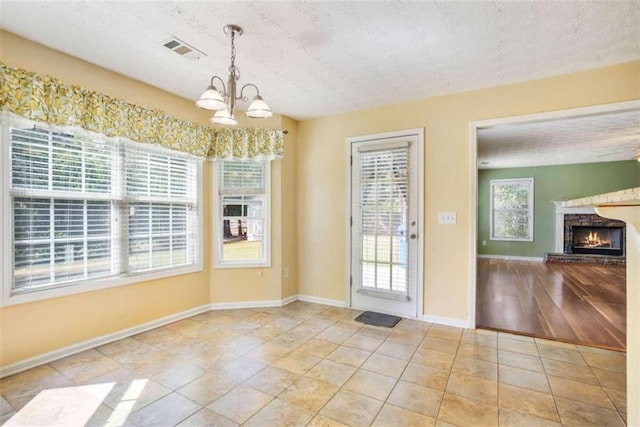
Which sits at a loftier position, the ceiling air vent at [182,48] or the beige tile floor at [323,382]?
the ceiling air vent at [182,48]

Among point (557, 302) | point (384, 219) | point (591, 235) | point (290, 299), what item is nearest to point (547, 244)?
point (591, 235)

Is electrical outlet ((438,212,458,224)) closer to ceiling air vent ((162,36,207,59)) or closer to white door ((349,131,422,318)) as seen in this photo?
white door ((349,131,422,318))

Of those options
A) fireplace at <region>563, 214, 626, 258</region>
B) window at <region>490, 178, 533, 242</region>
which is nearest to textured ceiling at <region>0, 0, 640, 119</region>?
window at <region>490, 178, 533, 242</region>

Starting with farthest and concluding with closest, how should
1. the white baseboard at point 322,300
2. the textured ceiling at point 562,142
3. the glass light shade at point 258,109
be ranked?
the textured ceiling at point 562,142, the white baseboard at point 322,300, the glass light shade at point 258,109

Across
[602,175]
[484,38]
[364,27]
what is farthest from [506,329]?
[602,175]

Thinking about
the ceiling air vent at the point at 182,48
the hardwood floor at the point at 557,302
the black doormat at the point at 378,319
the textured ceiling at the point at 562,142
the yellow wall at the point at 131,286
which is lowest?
the black doormat at the point at 378,319

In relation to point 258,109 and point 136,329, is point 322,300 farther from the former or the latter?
point 258,109

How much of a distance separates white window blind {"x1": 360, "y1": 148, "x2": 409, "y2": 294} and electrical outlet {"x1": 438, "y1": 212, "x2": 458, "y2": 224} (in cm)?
38

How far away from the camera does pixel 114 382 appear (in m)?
2.18

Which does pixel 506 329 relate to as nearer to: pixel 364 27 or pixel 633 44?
pixel 633 44

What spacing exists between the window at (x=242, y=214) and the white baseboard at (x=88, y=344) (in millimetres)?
742

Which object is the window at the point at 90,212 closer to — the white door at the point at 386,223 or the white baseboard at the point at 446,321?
the white door at the point at 386,223

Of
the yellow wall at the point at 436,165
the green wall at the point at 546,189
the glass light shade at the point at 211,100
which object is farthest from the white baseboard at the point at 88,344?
the green wall at the point at 546,189

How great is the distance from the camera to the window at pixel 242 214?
3.86 m
